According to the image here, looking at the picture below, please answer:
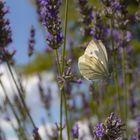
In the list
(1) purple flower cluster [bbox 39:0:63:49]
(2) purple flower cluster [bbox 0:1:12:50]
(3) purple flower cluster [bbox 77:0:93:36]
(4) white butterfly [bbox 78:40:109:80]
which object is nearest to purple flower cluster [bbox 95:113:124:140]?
(4) white butterfly [bbox 78:40:109:80]

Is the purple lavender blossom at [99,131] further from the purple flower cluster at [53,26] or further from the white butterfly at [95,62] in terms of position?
the purple flower cluster at [53,26]

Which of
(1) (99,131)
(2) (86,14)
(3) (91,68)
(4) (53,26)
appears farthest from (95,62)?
(2) (86,14)

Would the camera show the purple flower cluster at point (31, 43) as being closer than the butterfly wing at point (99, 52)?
No

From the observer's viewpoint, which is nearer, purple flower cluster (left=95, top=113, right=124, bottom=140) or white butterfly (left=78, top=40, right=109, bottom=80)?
purple flower cluster (left=95, top=113, right=124, bottom=140)

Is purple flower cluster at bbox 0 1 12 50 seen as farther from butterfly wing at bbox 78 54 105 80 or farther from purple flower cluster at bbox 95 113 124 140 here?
purple flower cluster at bbox 95 113 124 140

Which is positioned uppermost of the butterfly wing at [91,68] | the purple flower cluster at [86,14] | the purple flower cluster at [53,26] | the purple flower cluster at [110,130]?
the purple flower cluster at [86,14]

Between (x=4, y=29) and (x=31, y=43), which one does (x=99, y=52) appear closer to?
(x=4, y=29)

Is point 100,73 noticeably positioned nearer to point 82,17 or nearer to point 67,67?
point 67,67

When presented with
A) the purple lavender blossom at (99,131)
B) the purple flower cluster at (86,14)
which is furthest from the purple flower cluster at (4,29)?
the purple lavender blossom at (99,131)
